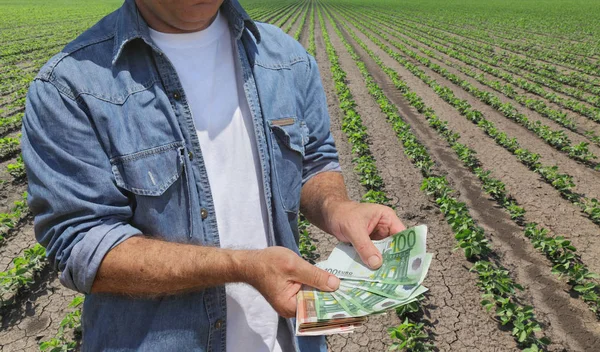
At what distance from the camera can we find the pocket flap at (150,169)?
1288 millimetres

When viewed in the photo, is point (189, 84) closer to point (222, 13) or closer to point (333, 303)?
point (222, 13)

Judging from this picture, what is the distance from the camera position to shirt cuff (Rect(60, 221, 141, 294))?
3.96 ft

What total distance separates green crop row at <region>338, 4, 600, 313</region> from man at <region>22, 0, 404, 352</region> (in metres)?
3.61

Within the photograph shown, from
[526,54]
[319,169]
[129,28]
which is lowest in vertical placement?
[526,54]

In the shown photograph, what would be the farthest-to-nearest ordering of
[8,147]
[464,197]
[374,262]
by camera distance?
[8,147] < [464,197] < [374,262]

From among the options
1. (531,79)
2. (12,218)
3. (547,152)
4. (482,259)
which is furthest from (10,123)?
(531,79)

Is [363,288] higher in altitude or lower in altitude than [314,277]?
lower

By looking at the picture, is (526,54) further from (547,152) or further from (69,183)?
(69,183)

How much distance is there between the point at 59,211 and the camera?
120 cm

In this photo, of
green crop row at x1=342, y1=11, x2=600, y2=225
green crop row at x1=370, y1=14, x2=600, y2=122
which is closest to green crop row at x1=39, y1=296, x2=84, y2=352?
green crop row at x1=342, y1=11, x2=600, y2=225

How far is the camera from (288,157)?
5.20 ft

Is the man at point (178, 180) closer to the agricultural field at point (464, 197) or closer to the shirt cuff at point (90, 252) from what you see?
the shirt cuff at point (90, 252)

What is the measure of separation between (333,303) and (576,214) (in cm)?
558

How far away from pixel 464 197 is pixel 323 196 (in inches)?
196
